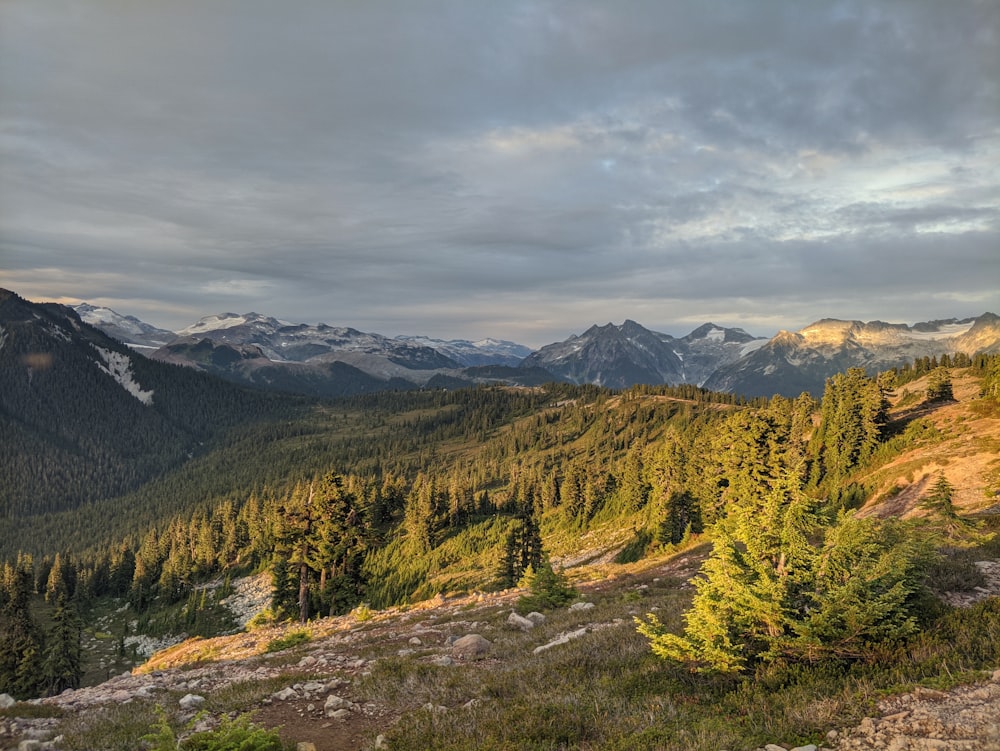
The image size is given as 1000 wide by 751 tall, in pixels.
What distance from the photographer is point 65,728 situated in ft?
37.6

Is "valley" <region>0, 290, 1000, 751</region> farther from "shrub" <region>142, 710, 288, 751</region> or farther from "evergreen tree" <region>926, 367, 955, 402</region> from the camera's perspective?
"evergreen tree" <region>926, 367, 955, 402</region>

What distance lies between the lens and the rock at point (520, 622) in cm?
2262

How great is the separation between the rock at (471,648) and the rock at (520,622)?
3782mm

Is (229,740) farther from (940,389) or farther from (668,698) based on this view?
(940,389)

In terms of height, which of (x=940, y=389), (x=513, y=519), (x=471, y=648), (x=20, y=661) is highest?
(x=940, y=389)

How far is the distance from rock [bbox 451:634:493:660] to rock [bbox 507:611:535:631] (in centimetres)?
378

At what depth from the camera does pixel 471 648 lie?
→ 60.6ft

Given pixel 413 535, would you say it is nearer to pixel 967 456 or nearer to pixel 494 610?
pixel 494 610

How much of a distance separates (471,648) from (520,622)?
5.48 meters

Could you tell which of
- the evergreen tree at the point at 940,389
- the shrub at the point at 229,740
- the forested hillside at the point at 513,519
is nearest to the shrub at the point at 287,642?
the forested hillside at the point at 513,519

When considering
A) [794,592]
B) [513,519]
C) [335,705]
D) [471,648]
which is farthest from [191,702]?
[513,519]

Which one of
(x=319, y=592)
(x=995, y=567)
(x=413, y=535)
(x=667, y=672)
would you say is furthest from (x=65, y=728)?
(x=413, y=535)

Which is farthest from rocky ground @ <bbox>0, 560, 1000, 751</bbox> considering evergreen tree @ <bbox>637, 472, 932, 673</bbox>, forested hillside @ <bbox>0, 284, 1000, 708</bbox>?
forested hillside @ <bbox>0, 284, 1000, 708</bbox>

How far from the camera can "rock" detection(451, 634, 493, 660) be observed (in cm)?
1745
